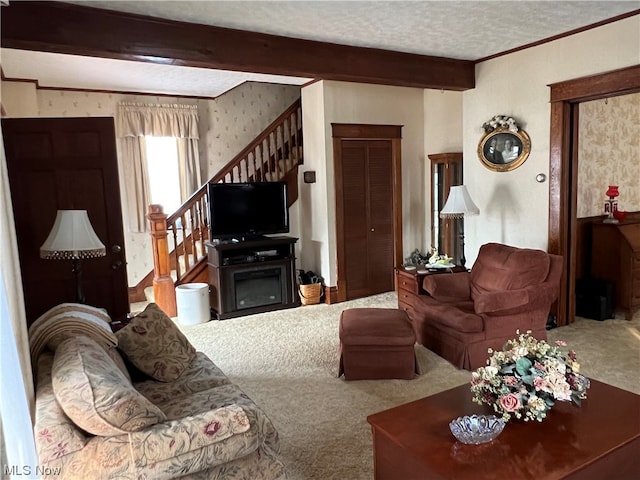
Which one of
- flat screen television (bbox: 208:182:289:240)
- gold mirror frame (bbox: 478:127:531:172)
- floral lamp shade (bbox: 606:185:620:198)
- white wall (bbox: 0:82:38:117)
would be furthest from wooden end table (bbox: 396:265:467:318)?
white wall (bbox: 0:82:38:117)

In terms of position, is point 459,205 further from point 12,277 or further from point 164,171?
point 164,171

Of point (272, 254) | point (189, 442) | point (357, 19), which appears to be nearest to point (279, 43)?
point (357, 19)

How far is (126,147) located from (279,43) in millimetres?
2958

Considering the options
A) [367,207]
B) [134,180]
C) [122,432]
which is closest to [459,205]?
[367,207]

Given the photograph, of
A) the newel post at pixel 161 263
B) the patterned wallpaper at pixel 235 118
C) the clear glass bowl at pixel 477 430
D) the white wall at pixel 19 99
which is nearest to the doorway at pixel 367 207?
the patterned wallpaper at pixel 235 118

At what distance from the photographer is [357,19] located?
352 cm

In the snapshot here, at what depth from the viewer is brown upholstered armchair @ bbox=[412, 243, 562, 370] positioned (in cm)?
356

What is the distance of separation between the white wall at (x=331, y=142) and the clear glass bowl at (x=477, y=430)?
3845mm

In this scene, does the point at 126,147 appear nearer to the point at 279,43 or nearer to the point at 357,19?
the point at 279,43

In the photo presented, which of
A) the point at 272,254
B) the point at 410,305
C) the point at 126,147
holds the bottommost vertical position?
the point at 410,305

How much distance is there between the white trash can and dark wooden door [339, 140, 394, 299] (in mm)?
1709

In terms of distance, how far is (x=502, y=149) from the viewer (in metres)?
4.76

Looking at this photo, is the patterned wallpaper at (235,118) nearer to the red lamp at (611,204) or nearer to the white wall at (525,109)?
Answer: the white wall at (525,109)

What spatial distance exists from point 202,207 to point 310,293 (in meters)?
1.65
